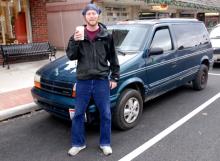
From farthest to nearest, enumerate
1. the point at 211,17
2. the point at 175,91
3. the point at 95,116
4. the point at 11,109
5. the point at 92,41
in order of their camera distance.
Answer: the point at 211,17 < the point at 175,91 < the point at 11,109 < the point at 95,116 < the point at 92,41

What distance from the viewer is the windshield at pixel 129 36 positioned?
5246mm

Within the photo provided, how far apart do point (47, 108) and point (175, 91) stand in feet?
11.7

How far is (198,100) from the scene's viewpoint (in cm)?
649

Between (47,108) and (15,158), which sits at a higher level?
(47,108)

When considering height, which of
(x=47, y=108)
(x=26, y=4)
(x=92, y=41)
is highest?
(x=26, y=4)

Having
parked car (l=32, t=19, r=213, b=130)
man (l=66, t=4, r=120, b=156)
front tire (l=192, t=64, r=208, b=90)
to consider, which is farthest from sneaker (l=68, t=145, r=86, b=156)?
front tire (l=192, t=64, r=208, b=90)

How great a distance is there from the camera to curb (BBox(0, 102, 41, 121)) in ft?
18.2

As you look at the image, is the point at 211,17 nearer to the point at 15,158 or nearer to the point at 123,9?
the point at 123,9

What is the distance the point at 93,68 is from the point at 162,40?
2.32 m

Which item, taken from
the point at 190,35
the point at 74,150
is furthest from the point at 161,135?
the point at 190,35

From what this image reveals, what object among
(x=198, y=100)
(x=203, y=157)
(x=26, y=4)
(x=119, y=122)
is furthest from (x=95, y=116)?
(x=26, y=4)

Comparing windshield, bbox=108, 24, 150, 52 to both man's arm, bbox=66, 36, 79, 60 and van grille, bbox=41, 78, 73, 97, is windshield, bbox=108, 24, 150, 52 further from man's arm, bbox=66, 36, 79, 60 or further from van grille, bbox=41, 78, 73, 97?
man's arm, bbox=66, 36, 79, 60

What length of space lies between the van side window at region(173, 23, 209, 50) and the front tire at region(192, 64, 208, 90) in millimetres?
631

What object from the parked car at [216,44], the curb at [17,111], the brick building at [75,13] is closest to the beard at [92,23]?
the curb at [17,111]
